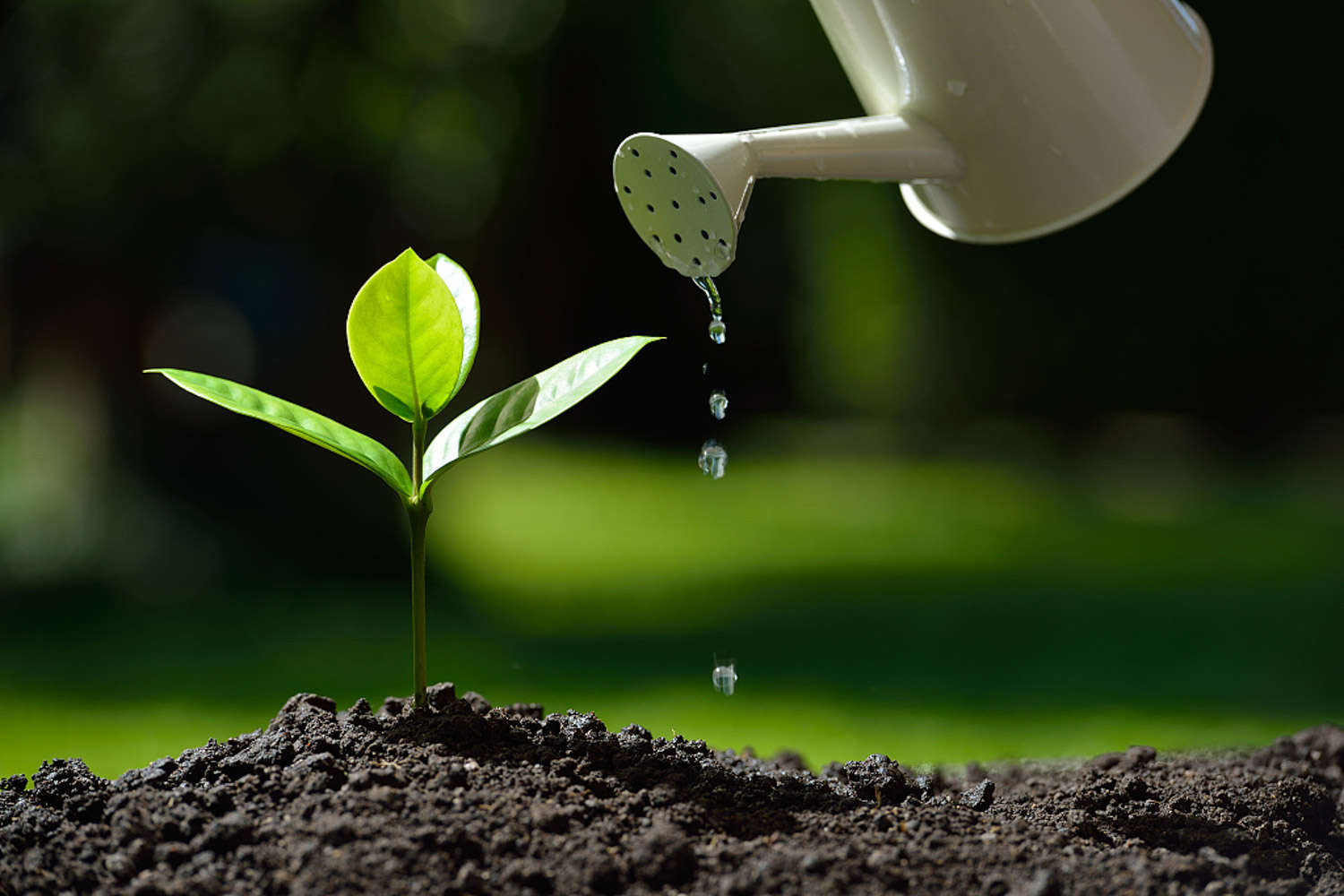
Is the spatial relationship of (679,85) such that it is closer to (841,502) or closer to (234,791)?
(841,502)

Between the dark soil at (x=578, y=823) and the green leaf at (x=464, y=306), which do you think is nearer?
the dark soil at (x=578, y=823)

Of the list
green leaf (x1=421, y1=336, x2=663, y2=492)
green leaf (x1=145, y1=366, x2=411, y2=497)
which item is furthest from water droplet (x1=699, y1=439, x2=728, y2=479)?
green leaf (x1=145, y1=366, x2=411, y2=497)

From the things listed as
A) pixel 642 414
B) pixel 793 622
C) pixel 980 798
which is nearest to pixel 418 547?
pixel 980 798

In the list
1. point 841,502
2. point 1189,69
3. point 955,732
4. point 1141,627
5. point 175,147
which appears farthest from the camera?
point 841,502

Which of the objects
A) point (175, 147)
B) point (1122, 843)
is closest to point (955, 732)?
point (1122, 843)

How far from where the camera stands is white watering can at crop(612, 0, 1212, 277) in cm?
80

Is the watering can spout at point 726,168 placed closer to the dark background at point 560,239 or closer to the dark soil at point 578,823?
the dark soil at point 578,823

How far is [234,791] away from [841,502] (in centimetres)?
237

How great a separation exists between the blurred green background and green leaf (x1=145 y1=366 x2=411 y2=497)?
1.99 feet

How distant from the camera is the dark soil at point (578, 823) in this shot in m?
0.60

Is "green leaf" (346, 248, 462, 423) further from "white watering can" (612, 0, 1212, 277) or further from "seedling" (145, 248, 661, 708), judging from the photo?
"white watering can" (612, 0, 1212, 277)

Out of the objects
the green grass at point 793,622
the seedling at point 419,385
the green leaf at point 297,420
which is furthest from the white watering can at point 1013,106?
the green grass at point 793,622

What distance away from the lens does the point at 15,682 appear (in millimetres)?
1634

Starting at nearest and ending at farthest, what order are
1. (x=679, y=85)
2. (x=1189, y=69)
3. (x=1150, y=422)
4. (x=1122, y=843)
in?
1. (x=1122, y=843)
2. (x=1189, y=69)
3. (x=679, y=85)
4. (x=1150, y=422)
